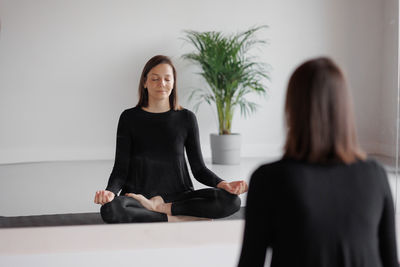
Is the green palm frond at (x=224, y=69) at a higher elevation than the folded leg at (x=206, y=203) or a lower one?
higher

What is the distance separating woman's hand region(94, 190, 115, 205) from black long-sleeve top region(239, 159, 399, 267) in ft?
5.36

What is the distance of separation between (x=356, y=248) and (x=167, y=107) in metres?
1.69

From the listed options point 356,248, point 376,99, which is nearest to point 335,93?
point 356,248

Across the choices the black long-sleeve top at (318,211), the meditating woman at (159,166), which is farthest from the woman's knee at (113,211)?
the black long-sleeve top at (318,211)

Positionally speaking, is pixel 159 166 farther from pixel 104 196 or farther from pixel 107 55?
pixel 107 55

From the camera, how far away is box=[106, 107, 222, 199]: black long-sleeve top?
8.68 feet

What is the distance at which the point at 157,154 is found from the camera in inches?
105

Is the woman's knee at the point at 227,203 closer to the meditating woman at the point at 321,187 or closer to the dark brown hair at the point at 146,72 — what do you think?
the dark brown hair at the point at 146,72

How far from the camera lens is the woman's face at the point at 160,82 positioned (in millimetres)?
2629

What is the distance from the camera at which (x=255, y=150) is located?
2703 millimetres

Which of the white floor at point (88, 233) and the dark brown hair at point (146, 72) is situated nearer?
the white floor at point (88, 233)

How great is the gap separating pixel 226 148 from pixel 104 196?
2.44 ft

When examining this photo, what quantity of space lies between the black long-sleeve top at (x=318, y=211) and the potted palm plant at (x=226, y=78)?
1527 millimetres

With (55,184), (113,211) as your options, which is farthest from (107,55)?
(113,211)
